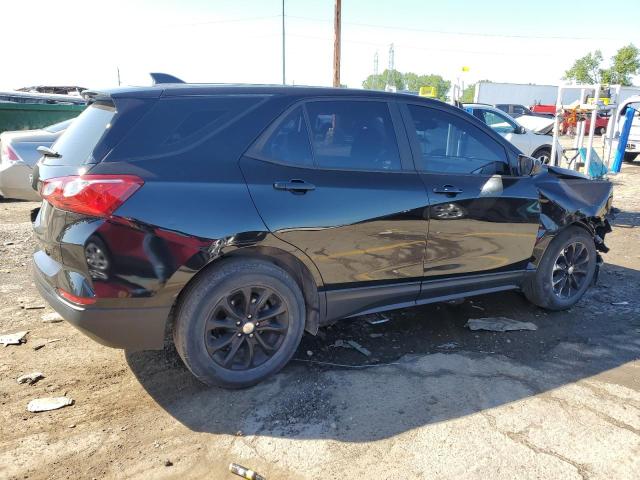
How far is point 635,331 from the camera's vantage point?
427 centimetres

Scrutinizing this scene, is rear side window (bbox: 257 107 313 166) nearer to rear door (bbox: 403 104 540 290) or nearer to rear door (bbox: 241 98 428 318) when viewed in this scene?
rear door (bbox: 241 98 428 318)

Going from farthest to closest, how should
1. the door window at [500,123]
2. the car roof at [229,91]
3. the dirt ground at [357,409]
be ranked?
the door window at [500,123], the car roof at [229,91], the dirt ground at [357,409]

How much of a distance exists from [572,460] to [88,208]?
2.83 metres

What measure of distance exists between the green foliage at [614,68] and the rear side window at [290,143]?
244ft

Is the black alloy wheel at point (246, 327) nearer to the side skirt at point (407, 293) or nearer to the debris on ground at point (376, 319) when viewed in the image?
the side skirt at point (407, 293)

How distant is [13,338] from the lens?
3.86 meters

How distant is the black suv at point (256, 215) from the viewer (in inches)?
107

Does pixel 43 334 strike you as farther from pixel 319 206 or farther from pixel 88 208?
pixel 319 206

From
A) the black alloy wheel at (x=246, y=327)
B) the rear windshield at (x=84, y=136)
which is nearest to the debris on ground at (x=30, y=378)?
the black alloy wheel at (x=246, y=327)

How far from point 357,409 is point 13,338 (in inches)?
106

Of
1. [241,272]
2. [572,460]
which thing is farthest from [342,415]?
[572,460]

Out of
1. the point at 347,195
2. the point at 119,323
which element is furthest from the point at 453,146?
the point at 119,323

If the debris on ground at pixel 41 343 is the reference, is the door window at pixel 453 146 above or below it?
above

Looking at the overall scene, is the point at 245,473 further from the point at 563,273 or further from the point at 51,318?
the point at 563,273
